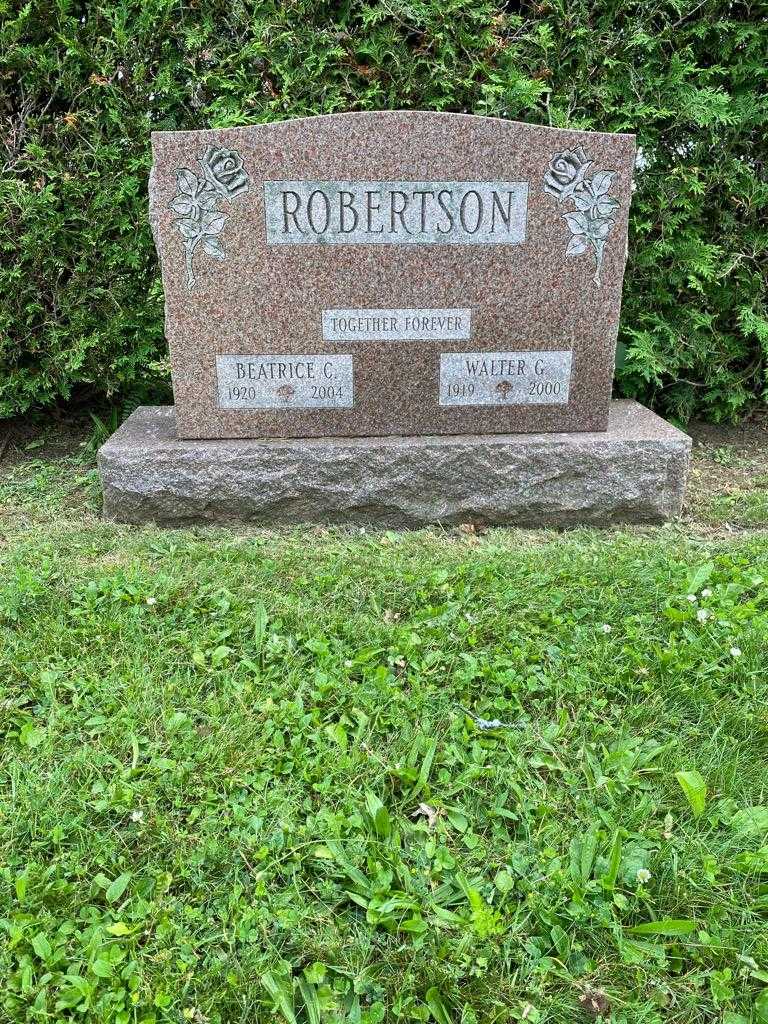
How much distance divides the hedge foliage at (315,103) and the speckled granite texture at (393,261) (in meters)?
0.71

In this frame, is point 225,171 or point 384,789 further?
point 225,171

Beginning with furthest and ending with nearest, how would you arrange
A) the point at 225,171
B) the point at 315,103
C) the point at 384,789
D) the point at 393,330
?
the point at 315,103 → the point at 393,330 → the point at 225,171 → the point at 384,789

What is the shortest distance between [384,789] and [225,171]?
8.07 feet

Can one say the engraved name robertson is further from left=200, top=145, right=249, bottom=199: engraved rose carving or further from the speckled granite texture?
left=200, top=145, right=249, bottom=199: engraved rose carving

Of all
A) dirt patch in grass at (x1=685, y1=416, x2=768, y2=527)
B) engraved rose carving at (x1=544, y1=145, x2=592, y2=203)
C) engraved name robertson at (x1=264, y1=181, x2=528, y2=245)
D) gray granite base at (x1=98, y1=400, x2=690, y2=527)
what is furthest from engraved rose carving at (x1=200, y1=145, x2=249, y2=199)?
dirt patch in grass at (x1=685, y1=416, x2=768, y2=527)

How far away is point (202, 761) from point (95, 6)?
3477 millimetres

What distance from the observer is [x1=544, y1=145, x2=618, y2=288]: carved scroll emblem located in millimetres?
3396

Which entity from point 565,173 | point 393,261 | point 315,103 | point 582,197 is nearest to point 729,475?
point 582,197

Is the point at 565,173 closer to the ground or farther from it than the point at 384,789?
farther from it

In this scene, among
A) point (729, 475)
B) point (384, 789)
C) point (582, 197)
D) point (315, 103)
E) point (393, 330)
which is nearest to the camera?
point (384, 789)

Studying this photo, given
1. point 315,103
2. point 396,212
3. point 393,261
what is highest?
point 315,103

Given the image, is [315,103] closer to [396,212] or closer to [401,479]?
[396,212]

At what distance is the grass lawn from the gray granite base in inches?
19.3

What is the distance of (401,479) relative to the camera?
355 cm
